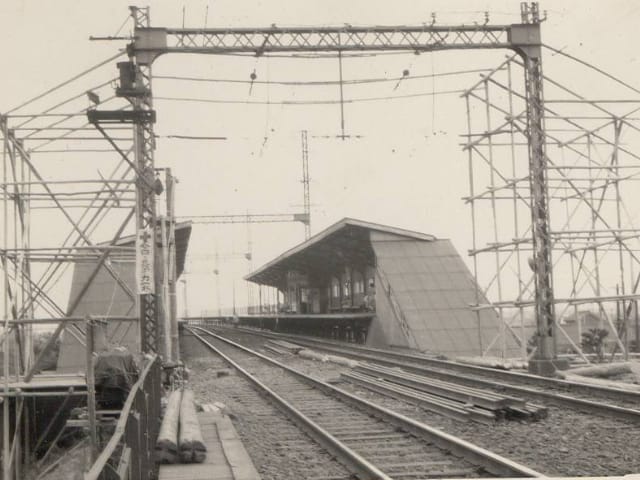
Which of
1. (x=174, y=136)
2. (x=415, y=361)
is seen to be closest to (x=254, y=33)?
(x=174, y=136)

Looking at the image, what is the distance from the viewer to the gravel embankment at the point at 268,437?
7.71 m

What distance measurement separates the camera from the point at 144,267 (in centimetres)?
1342

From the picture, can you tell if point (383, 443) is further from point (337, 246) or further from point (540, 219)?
point (337, 246)

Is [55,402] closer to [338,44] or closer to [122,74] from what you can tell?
[122,74]

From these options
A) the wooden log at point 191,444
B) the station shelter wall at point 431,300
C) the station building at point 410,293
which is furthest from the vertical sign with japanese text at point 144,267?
the station shelter wall at point 431,300

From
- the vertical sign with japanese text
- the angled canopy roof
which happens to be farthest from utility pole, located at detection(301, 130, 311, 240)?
the vertical sign with japanese text

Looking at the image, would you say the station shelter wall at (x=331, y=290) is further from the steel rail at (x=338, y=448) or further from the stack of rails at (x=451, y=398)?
the steel rail at (x=338, y=448)

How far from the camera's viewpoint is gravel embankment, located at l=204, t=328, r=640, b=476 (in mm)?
7191

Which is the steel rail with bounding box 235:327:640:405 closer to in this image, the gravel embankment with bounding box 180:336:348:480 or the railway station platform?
the gravel embankment with bounding box 180:336:348:480

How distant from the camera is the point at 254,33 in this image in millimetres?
15977

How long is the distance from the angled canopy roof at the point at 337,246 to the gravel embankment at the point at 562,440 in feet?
54.5

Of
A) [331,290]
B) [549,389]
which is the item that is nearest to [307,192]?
[331,290]

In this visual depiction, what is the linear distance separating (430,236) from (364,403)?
17.3 m

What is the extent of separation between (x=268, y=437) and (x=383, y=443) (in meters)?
1.77
